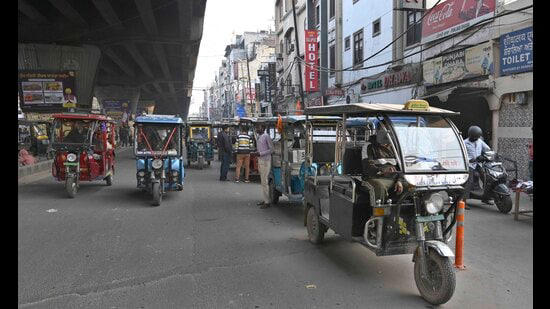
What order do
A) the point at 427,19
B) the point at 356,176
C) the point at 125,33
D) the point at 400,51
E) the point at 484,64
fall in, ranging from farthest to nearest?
the point at 125,33, the point at 400,51, the point at 427,19, the point at 484,64, the point at 356,176

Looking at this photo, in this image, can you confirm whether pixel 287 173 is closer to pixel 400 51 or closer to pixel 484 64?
pixel 484 64

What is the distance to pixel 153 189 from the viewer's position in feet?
34.3

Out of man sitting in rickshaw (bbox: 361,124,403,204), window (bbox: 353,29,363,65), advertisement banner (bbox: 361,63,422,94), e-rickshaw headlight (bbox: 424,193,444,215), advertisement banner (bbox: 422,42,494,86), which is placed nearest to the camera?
e-rickshaw headlight (bbox: 424,193,444,215)

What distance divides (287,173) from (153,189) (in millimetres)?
3268

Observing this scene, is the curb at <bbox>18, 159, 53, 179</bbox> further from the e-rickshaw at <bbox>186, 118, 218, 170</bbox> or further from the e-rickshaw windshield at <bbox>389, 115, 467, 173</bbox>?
the e-rickshaw windshield at <bbox>389, 115, 467, 173</bbox>

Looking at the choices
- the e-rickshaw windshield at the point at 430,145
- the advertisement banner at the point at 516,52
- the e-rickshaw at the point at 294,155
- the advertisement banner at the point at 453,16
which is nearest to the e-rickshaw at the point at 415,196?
the e-rickshaw windshield at the point at 430,145

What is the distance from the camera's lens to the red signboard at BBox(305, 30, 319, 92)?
2908 cm

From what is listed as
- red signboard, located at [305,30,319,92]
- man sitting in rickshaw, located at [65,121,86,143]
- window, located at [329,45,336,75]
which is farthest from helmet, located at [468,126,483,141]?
red signboard, located at [305,30,319,92]

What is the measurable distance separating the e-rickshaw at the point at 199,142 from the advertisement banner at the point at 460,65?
10.2 meters

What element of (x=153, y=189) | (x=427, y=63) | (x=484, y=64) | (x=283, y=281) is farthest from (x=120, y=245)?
(x=427, y=63)

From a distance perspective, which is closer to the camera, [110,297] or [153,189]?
[110,297]

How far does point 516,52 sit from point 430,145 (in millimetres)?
8892

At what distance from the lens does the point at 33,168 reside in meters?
16.4

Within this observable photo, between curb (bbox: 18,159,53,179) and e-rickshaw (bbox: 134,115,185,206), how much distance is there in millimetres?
Answer: 6271
